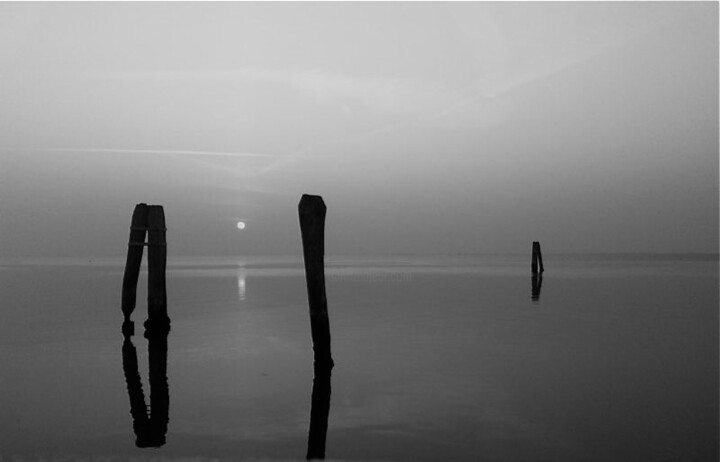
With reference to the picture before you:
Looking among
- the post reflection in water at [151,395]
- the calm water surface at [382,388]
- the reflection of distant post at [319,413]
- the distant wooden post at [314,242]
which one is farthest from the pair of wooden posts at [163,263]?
the post reflection in water at [151,395]

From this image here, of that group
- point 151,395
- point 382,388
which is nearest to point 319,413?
point 382,388

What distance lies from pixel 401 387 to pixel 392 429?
260 centimetres

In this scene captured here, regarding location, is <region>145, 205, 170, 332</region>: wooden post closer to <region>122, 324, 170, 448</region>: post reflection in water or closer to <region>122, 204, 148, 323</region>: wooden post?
<region>122, 204, 148, 323</region>: wooden post

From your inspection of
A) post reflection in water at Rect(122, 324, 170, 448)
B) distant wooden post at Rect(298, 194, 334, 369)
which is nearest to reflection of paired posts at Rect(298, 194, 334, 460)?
distant wooden post at Rect(298, 194, 334, 369)

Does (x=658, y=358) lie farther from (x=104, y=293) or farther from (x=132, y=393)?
(x=104, y=293)

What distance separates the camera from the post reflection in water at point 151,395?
7.58 meters

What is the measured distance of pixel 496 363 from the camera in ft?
42.1

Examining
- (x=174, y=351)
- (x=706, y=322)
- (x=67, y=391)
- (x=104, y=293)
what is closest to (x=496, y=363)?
(x=174, y=351)

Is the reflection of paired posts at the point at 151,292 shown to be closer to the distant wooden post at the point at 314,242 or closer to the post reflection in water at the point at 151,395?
the post reflection in water at the point at 151,395

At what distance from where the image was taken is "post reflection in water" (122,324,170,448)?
7578 mm

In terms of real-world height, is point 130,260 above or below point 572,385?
above

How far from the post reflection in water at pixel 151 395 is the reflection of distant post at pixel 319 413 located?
1.74 metres

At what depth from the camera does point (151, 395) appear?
9656mm

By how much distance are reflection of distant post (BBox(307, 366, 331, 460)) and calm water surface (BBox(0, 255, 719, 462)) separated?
11 centimetres
